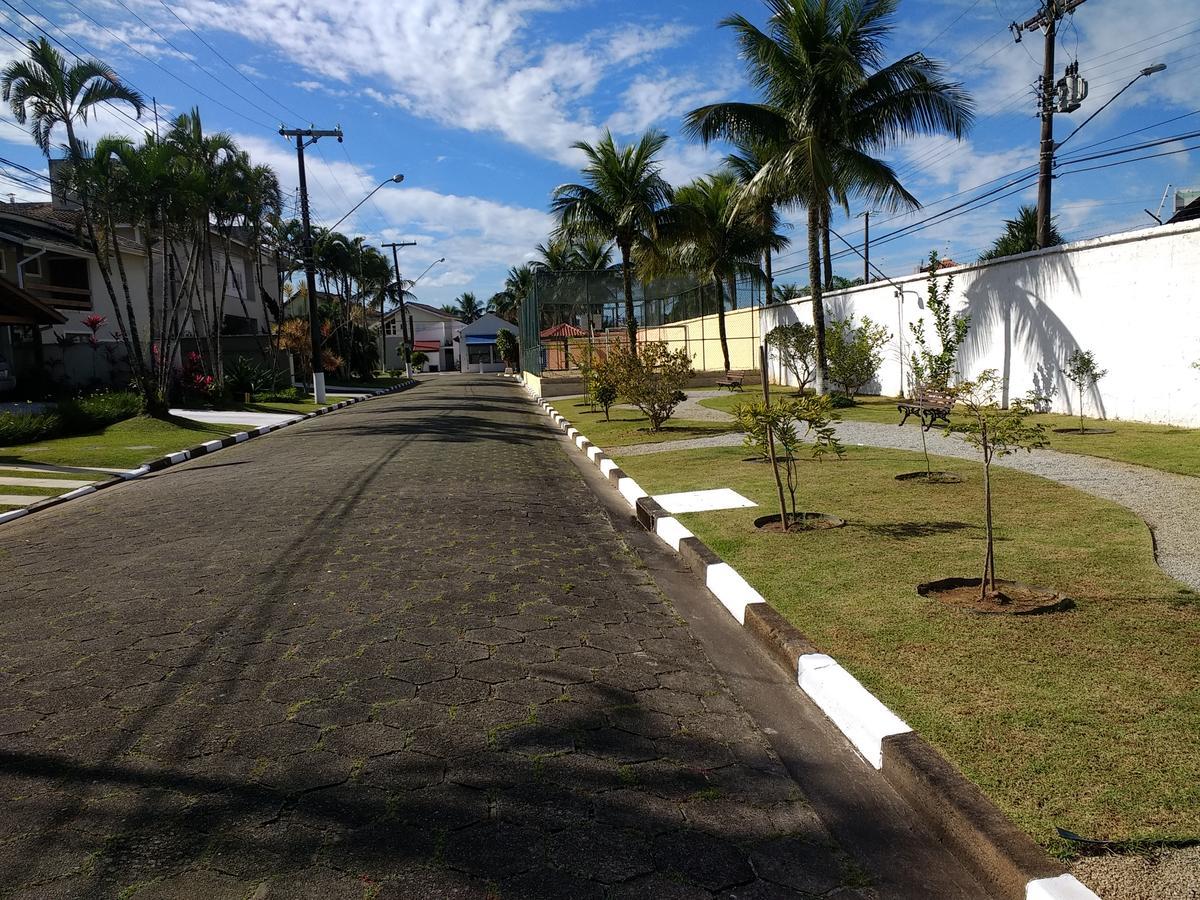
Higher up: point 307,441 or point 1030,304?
point 1030,304

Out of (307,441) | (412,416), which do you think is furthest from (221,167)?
(307,441)

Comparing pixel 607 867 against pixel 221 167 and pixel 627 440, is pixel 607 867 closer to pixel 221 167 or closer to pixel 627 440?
pixel 627 440

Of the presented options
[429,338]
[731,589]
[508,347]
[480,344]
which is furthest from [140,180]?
[429,338]

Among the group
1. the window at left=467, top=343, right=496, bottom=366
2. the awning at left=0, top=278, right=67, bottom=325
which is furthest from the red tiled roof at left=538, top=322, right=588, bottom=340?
the window at left=467, top=343, right=496, bottom=366

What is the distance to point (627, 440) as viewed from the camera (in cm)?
1538

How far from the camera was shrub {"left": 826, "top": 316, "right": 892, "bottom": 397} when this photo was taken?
20875mm

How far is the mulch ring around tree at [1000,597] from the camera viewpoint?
15.3 ft

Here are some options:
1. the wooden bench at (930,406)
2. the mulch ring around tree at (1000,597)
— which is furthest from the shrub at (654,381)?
the mulch ring around tree at (1000,597)

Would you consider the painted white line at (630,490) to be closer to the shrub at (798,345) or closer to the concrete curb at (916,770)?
the concrete curb at (916,770)

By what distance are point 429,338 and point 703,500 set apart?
8968 cm

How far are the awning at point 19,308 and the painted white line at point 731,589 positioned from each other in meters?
22.2

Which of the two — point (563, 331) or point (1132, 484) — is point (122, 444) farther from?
point (563, 331)

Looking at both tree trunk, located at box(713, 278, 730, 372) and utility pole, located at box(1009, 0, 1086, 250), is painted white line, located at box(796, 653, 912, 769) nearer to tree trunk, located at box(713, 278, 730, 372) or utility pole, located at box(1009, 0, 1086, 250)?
utility pole, located at box(1009, 0, 1086, 250)

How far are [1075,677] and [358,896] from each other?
10.2 ft
